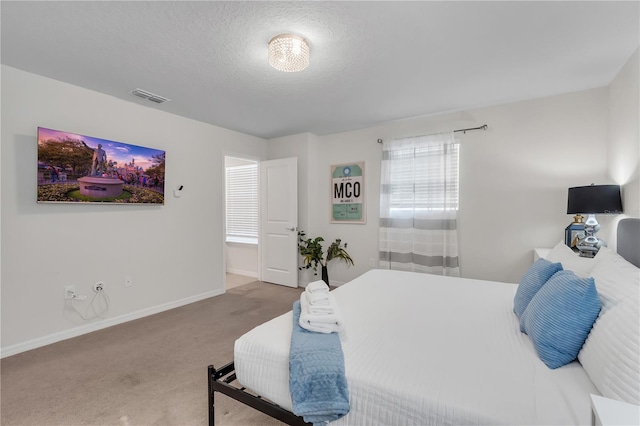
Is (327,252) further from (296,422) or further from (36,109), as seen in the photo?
(36,109)

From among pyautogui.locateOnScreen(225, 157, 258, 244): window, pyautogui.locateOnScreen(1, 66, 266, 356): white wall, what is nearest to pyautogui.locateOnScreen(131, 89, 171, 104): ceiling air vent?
pyautogui.locateOnScreen(1, 66, 266, 356): white wall

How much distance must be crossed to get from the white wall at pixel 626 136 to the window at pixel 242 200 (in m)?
4.75

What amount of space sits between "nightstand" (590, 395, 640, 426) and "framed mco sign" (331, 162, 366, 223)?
3550 millimetres

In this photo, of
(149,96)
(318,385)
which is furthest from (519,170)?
(149,96)

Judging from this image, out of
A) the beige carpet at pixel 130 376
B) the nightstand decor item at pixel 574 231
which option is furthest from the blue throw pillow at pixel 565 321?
the nightstand decor item at pixel 574 231

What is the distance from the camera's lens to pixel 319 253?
4.40m

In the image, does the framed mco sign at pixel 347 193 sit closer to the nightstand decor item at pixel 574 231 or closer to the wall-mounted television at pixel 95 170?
the nightstand decor item at pixel 574 231

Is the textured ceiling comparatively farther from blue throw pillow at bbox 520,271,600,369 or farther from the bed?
blue throw pillow at bbox 520,271,600,369

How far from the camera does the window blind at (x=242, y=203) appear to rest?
5457mm

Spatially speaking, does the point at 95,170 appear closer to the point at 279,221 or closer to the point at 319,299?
the point at 279,221

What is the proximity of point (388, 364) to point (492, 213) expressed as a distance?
287 centimetres

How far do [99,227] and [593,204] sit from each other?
460 centimetres

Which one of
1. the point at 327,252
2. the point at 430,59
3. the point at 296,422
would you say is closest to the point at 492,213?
the point at 430,59

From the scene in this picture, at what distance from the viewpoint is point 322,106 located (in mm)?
3387
